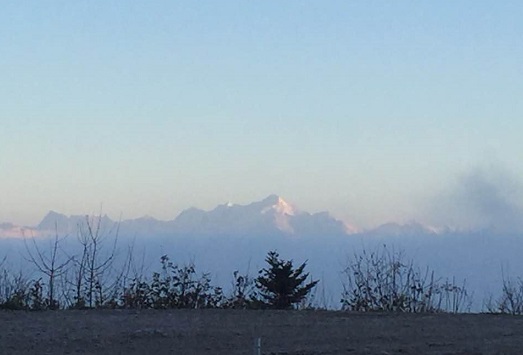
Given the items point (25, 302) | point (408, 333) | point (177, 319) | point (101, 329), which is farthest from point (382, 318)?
point (25, 302)

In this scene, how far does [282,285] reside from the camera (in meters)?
21.0

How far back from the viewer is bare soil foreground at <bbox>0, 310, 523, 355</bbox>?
44.8 feet

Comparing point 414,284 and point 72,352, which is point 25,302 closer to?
point 72,352

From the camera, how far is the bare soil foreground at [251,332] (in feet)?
44.8

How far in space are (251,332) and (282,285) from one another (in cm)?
606

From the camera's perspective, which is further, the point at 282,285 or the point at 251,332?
the point at 282,285

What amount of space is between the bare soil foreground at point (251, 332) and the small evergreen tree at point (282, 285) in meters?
3.22

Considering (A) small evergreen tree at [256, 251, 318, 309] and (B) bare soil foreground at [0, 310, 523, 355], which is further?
(A) small evergreen tree at [256, 251, 318, 309]

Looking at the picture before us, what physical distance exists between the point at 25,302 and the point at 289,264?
5522mm

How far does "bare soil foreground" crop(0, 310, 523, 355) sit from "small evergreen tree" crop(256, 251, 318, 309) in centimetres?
322

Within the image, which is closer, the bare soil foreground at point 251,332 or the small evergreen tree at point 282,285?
the bare soil foreground at point 251,332

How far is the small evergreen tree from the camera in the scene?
68.2 feet

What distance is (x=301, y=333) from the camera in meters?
15.0

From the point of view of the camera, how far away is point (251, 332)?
14969mm
